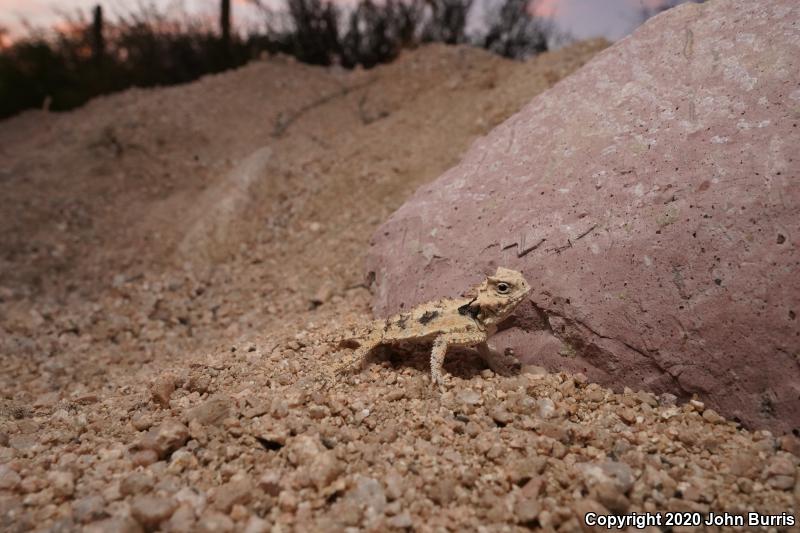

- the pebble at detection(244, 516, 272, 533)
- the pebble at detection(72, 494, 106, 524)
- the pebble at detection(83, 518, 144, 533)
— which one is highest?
the pebble at detection(72, 494, 106, 524)

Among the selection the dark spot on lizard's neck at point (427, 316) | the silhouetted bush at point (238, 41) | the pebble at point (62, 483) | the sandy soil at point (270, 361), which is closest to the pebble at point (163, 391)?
the sandy soil at point (270, 361)

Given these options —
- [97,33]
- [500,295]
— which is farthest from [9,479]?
[97,33]

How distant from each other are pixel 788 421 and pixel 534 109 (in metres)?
2.34

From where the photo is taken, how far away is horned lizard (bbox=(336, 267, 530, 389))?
2756 mm

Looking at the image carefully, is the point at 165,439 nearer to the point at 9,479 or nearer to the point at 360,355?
the point at 9,479

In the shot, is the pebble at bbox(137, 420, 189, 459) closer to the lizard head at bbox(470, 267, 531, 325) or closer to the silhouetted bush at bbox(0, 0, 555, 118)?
the lizard head at bbox(470, 267, 531, 325)

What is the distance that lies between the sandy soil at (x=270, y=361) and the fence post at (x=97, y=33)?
1650 mm

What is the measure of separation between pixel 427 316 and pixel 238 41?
8016mm

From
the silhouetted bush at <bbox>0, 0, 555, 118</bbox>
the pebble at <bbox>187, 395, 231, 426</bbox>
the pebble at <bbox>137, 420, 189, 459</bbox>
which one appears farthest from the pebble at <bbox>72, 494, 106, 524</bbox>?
the silhouetted bush at <bbox>0, 0, 555, 118</bbox>

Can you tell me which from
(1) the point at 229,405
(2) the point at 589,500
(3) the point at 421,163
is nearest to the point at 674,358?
(2) the point at 589,500

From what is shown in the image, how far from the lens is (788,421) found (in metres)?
2.37

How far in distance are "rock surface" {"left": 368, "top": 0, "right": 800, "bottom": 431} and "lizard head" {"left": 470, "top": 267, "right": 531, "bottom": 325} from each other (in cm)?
23

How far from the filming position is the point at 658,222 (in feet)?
9.03

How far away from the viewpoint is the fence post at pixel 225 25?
920cm
